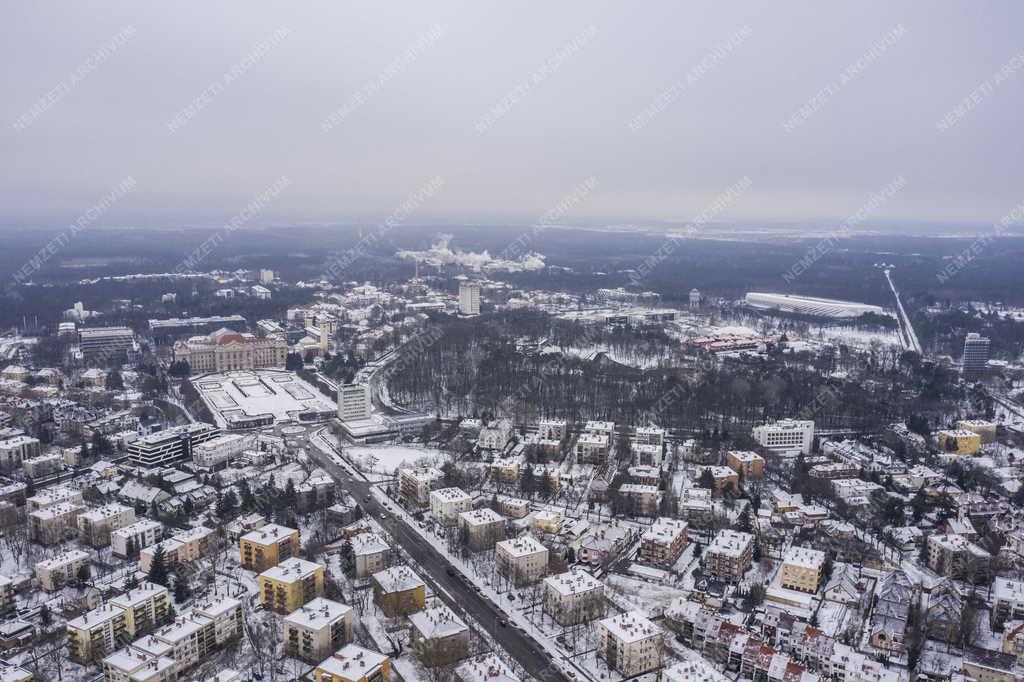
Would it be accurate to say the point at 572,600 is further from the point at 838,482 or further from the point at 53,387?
the point at 53,387

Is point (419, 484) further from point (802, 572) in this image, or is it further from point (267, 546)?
point (802, 572)

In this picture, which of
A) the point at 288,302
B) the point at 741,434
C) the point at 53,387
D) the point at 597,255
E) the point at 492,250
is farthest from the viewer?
the point at 492,250

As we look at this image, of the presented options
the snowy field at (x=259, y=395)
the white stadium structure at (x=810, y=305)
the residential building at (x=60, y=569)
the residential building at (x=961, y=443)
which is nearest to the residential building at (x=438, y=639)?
the residential building at (x=60, y=569)

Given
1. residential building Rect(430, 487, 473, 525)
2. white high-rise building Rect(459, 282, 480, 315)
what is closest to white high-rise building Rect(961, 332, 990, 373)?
residential building Rect(430, 487, 473, 525)

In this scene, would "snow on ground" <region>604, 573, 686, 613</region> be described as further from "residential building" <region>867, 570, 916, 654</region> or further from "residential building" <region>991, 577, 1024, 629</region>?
"residential building" <region>991, 577, 1024, 629</region>

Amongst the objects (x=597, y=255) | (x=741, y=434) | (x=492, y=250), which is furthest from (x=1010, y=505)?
(x=492, y=250)
